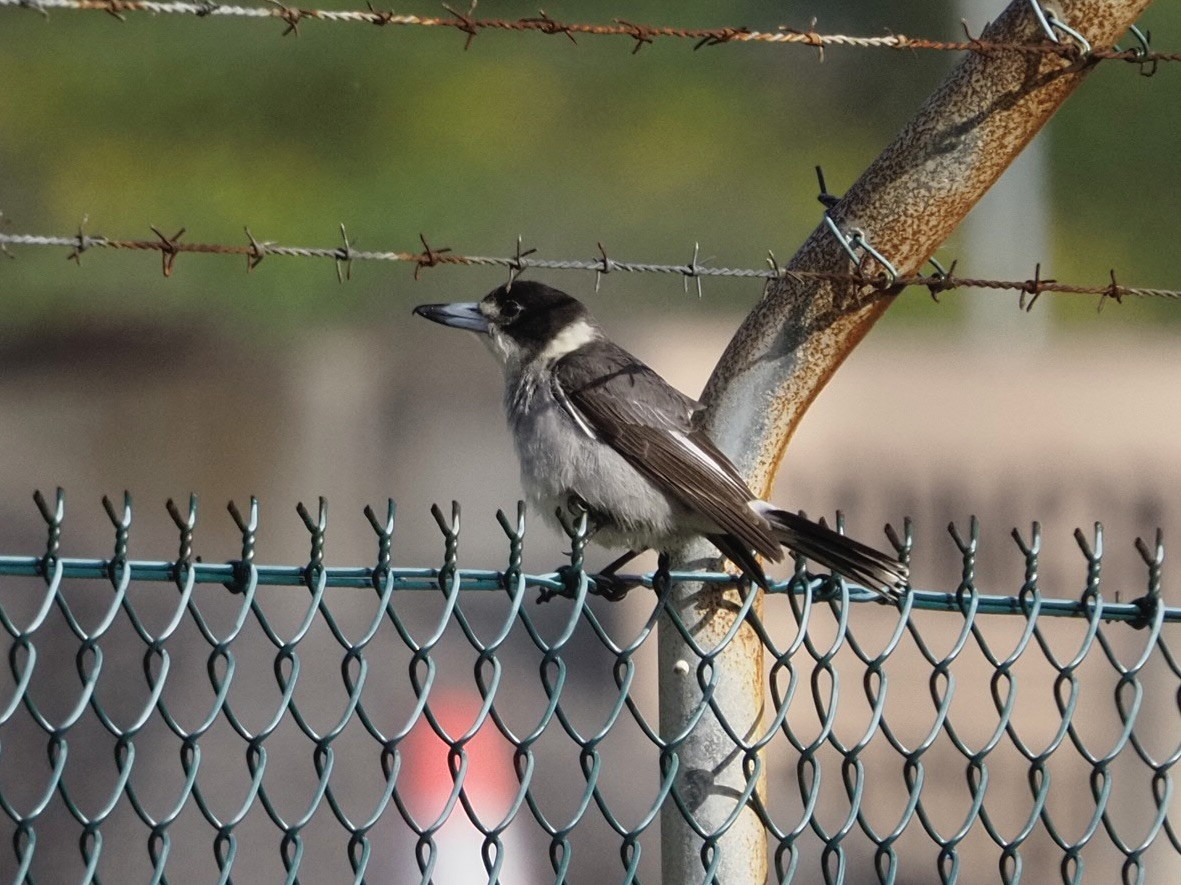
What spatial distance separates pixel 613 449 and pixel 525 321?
628 mm

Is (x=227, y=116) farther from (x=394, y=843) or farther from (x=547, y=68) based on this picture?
(x=394, y=843)

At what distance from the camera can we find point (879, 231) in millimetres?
2508

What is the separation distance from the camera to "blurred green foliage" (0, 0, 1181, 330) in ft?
53.9

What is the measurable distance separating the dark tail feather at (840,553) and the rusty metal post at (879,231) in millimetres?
214

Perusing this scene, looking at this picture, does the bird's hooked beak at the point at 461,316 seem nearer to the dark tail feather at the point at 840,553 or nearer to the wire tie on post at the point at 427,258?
the dark tail feather at the point at 840,553

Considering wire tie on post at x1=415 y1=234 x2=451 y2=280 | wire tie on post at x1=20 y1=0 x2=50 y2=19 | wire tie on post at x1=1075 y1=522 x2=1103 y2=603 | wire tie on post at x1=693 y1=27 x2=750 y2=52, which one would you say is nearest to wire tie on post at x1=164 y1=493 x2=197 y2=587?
wire tie on post at x1=415 y1=234 x2=451 y2=280

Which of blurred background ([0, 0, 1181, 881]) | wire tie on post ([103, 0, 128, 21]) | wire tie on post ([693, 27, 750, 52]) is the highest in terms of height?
blurred background ([0, 0, 1181, 881])

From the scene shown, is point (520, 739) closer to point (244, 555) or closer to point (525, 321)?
point (525, 321)

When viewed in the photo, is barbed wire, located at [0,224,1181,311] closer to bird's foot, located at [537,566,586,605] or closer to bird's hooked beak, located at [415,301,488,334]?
bird's foot, located at [537,566,586,605]

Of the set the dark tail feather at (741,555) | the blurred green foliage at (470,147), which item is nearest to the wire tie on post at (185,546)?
the dark tail feather at (741,555)

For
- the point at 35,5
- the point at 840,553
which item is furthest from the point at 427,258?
the point at 840,553

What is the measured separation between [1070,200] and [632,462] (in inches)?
559

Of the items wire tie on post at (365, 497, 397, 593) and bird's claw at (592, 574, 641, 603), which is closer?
wire tie on post at (365, 497, 397, 593)

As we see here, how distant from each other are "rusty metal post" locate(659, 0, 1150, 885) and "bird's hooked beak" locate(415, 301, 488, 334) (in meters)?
1.33
